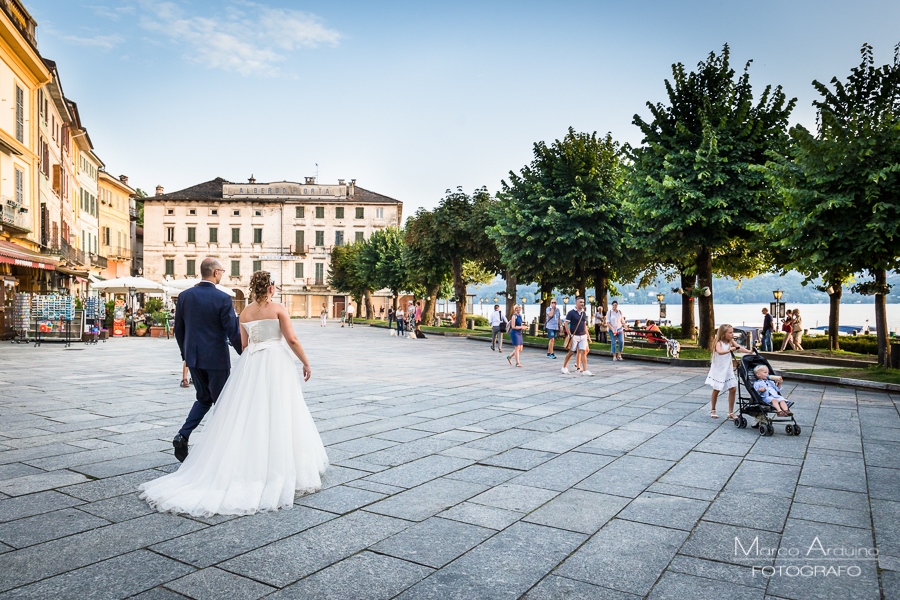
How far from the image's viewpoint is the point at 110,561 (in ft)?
11.9

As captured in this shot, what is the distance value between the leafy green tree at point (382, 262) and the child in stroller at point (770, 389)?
45252mm

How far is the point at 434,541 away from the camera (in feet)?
13.3

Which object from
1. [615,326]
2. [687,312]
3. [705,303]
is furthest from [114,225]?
[705,303]

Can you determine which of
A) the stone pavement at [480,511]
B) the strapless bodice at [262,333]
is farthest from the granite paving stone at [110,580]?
the strapless bodice at [262,333]

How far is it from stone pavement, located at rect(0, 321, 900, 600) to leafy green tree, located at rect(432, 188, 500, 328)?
80.1ft

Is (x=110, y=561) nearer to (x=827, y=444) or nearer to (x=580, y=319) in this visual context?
(x=827, y=444)

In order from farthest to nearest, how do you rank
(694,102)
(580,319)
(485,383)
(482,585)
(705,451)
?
(694,102) → (580,319) → (485,383) → (705,451) → (482,585)

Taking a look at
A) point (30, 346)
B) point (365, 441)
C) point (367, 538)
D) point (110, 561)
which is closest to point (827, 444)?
point (365, 441)

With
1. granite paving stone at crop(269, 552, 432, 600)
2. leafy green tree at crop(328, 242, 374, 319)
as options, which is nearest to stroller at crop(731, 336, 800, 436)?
granite paving stone at crop(269, 552, 432, 600)

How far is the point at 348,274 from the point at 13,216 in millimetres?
41648

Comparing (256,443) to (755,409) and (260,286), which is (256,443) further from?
(755,409)

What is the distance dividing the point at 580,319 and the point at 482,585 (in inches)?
469

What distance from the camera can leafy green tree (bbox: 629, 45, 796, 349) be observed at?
18234 millimetres

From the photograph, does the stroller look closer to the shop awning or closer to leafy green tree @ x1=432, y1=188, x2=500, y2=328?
the shop awning
